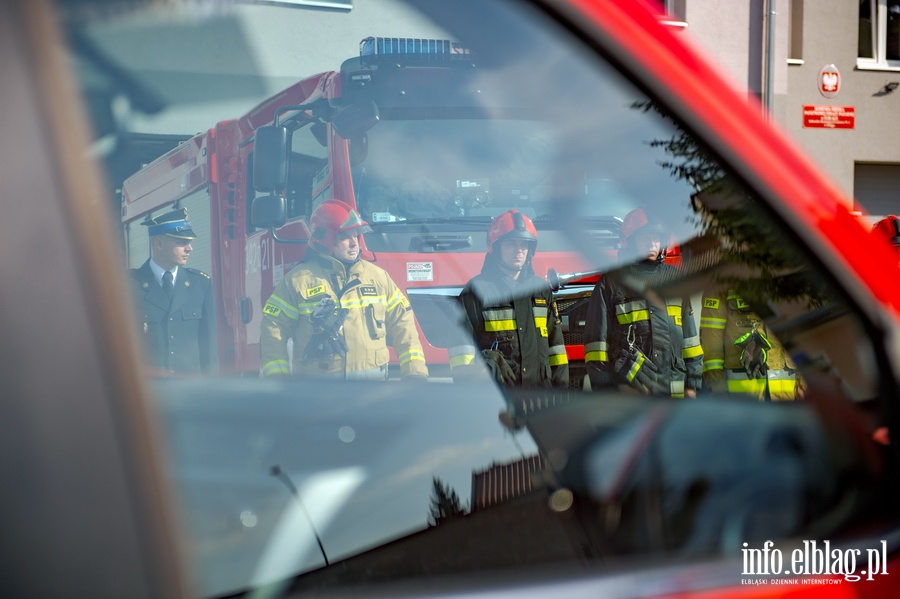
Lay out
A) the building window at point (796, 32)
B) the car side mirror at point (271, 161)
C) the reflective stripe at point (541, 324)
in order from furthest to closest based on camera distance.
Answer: the building window at point (796, 32) → the car side mirror at point (271, 161) → the reflective stripe at point (541, 324)

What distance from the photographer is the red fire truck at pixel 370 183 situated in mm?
2379

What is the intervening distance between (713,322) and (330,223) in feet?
8.40

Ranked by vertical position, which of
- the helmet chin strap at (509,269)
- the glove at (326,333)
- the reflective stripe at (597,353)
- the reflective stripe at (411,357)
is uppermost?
the helmet chin strap at (509,269)

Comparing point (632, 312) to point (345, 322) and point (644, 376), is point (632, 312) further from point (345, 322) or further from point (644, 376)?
point (345, 322)

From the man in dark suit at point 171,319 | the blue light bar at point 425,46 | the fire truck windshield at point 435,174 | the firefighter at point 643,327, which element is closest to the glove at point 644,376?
the firefighter at point 643,327

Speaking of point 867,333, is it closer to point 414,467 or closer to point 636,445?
point 636,445

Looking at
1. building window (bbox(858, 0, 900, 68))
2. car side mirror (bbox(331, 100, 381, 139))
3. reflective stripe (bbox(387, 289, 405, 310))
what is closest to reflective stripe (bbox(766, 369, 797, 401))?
reflective stripe (bbox(387, 289, 405, 310))

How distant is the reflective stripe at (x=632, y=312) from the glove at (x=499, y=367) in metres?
0.53

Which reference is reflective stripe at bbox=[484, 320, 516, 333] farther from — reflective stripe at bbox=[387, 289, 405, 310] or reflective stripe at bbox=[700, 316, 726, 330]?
reflective stripe at bbox=[387, 289, 405, 310]

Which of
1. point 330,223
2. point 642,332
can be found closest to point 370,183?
point 330,223

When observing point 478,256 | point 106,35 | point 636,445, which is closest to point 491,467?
point 636,445

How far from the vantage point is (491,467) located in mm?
975

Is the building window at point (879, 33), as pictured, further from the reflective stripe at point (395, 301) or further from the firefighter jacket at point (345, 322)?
the reflective stripe at point (395, 301)

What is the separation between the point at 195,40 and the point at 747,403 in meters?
0.93
